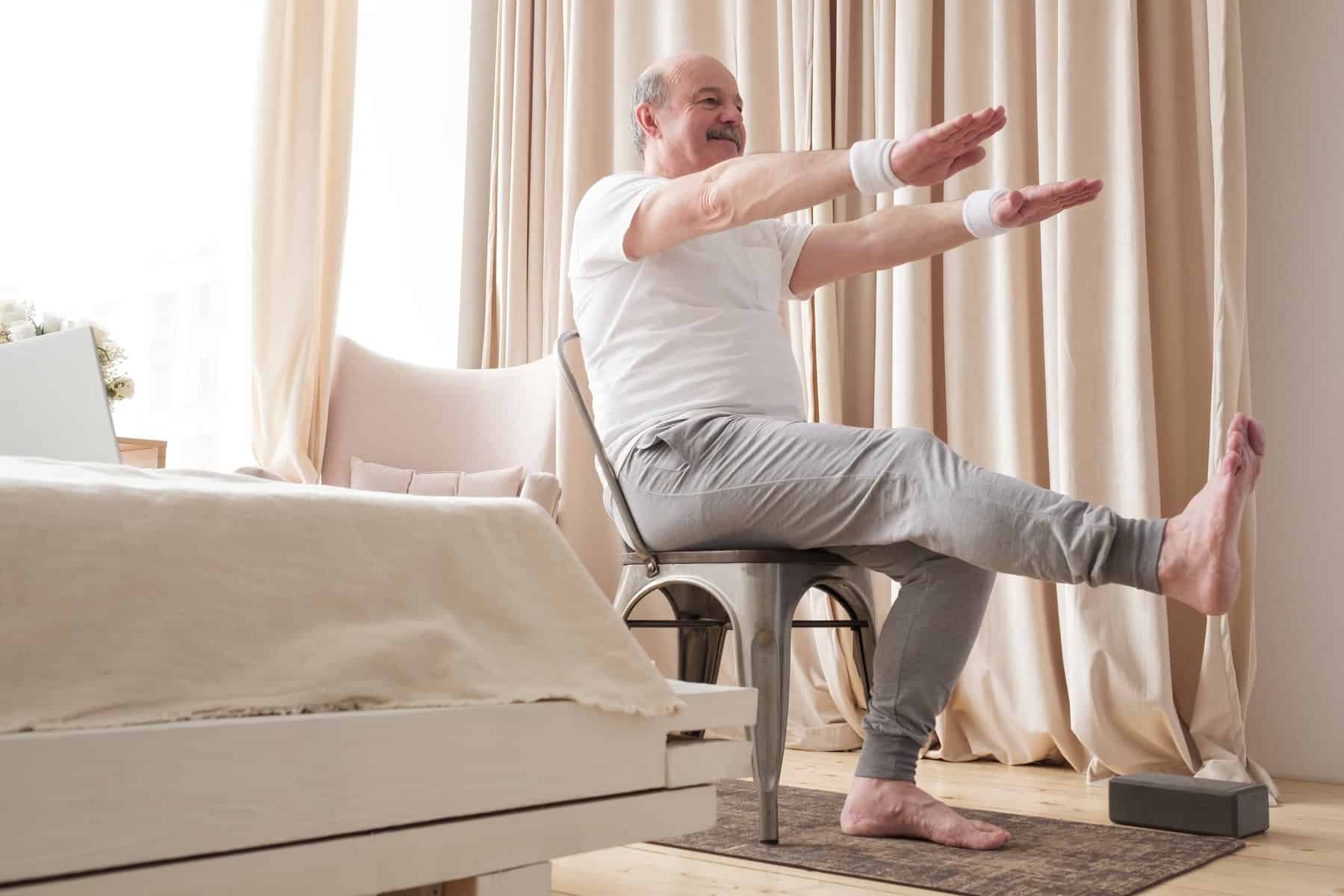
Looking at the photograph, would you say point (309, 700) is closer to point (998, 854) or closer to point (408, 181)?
point (998, 854)

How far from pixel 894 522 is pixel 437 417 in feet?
6.03

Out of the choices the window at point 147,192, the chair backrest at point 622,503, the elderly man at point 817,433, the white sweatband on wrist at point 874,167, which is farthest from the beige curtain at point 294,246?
the white sweatband on wrist at point 874,167

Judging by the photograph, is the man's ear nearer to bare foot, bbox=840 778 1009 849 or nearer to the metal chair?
the metal chair

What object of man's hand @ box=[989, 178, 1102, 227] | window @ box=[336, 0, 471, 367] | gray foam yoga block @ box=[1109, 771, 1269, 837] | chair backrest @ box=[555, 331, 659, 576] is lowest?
gray foam yoga block @ box=[1109, 771, 1269, 837]

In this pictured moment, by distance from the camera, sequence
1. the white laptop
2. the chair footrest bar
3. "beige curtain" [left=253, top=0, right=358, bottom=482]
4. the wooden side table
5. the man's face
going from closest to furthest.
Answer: the white laptop, the chair footrest bar, the man's face, the wooden side table, "beige curtain" [left=253, top=0, right=358, bottom=482]

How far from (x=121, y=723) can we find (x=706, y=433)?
1009mm

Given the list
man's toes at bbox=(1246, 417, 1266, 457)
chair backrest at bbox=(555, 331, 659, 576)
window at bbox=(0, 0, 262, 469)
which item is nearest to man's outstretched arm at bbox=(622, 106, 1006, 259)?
chair backrest at bbox=(555, 331, 659, 576)

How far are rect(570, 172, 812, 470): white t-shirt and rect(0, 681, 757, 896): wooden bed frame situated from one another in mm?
694

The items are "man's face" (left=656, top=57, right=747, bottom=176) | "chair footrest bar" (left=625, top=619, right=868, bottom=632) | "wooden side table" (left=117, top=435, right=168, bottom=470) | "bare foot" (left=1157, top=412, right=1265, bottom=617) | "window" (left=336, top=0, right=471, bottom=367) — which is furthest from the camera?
"window" (left=336, top=0, right=471, bottom=367)

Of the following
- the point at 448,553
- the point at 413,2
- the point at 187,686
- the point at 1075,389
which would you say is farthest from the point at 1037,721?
the point at 413,2

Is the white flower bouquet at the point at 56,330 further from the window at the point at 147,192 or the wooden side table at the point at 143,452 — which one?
the window at the point at 147,192

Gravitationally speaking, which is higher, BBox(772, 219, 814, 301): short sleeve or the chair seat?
BBox(772, 219, 814, 301): short sleeve

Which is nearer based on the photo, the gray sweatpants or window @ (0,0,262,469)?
the gray sweatpants

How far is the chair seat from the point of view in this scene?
5.59 ft
